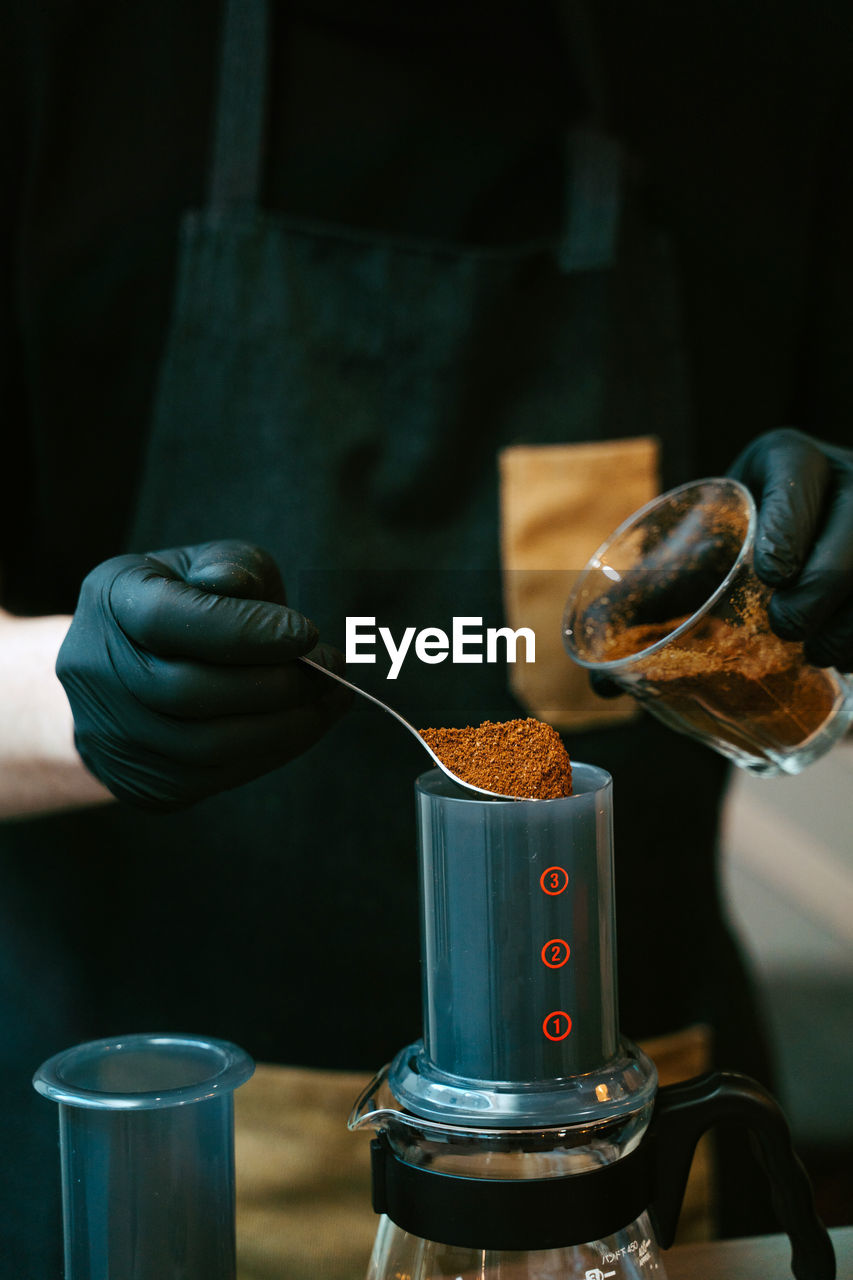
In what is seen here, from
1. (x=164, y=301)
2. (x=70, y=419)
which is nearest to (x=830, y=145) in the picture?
(x=164, y=301)

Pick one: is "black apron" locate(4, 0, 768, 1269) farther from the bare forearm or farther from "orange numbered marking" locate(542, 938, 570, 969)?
"orange numbered marking" locate(542, 938, 570, 969)

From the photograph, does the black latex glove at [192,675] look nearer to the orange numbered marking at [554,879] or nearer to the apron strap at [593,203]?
the orange numbered marking at [554,879]

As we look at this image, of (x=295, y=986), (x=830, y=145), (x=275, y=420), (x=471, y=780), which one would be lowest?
(x=295, y=986)

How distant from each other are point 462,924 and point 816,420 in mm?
896

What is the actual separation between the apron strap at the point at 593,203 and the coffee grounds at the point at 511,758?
62 cm

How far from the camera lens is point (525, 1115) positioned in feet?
1.52

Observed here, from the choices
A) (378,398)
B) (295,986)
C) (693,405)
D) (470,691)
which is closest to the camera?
(470,691)

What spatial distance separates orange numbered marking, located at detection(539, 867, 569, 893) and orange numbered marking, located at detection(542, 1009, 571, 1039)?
51 mm

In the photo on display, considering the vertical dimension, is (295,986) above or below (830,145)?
below

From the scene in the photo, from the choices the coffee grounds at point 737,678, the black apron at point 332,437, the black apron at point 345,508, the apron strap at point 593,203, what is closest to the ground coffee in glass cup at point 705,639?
the coffee grounds at point 737,678

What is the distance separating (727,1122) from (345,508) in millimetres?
587

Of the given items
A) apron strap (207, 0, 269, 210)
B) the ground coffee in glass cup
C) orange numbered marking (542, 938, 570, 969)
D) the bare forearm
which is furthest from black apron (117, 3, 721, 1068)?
orange numbered marking (542, 938, 570, 969)

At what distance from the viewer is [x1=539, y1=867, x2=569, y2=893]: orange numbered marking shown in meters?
0.47

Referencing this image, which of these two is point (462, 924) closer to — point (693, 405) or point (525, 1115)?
point (525, 1115)
